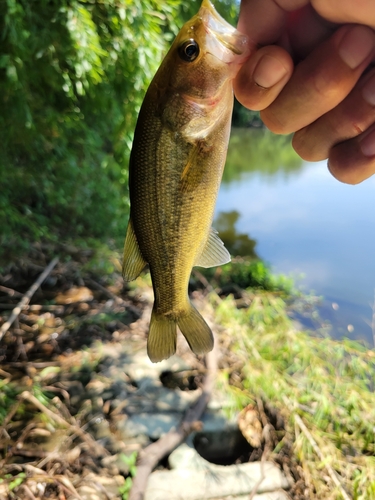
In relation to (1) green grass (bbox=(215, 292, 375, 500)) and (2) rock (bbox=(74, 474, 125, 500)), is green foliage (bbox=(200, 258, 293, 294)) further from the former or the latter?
(2) rock (bbox=(74, 474, 125, 500))

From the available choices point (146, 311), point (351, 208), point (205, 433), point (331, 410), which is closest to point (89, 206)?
point (146, 311)

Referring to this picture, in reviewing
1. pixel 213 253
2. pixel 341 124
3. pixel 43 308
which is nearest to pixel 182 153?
pixel 213 253

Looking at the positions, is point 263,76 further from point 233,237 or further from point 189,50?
point 233,237

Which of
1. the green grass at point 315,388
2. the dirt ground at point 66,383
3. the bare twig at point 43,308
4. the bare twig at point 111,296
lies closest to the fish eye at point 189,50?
the dirt ground at point 66,383

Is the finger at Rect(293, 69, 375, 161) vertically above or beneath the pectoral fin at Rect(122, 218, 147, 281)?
above

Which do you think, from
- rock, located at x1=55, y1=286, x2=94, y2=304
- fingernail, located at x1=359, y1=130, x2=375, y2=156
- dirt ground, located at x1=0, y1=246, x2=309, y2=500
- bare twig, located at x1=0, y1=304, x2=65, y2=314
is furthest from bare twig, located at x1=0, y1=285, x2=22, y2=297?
fingernail, located at x1=359, y1=130, x2=375, y2=156

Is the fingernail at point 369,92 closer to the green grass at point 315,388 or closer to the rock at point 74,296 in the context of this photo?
the green grass at point 315,388
